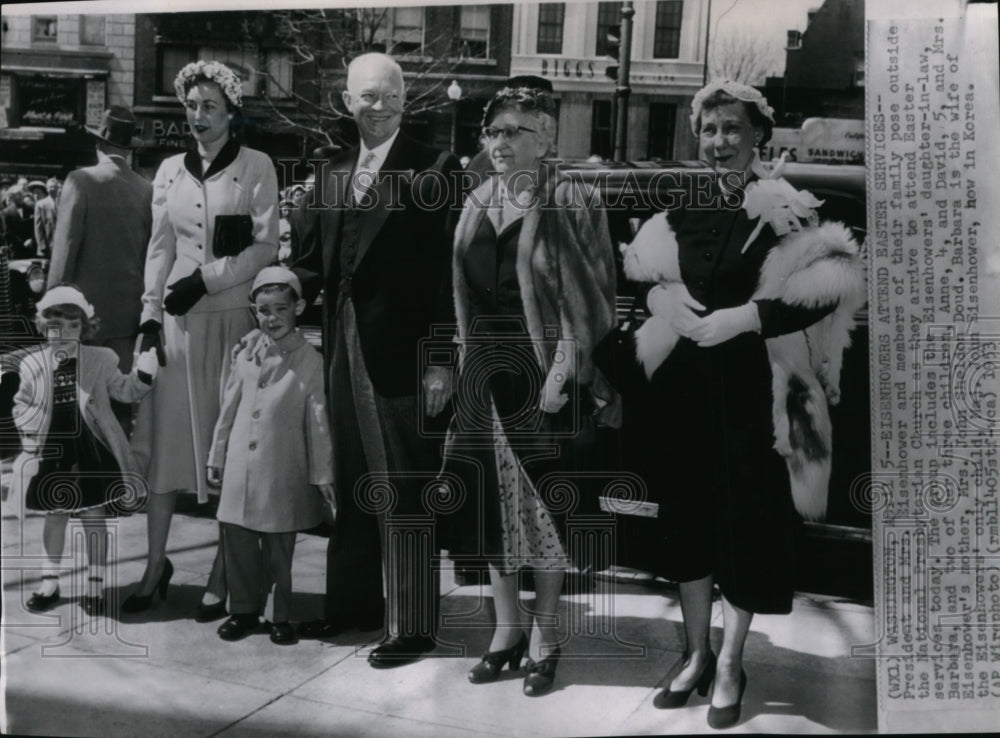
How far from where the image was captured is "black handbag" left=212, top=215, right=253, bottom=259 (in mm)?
3867

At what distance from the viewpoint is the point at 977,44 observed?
366cm

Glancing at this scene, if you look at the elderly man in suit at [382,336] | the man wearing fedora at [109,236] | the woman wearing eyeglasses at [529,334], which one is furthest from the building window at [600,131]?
the man wearing fedora at [109,236]

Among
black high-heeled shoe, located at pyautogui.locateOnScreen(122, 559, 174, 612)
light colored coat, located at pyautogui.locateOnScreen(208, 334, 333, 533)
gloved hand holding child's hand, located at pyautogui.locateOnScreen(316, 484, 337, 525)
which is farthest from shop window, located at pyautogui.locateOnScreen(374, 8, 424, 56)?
black high-heeled shoe, located at pyautogui.locateOnScreen(122, 559, 174, 612)

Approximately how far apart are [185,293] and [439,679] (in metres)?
1.57

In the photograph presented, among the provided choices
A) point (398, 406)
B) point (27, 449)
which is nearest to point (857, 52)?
point (398, 406)

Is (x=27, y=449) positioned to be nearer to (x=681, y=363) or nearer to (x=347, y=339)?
(x=347, y=339)

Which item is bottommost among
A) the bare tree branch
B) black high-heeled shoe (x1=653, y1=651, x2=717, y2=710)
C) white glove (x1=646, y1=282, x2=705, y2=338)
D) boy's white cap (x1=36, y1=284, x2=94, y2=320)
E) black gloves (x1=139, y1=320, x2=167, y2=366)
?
black high-heeled shoe (x1=653, y1=651, x2=717, y2=710)

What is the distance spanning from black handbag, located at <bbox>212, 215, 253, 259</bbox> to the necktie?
390mm

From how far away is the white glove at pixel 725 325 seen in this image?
362cm

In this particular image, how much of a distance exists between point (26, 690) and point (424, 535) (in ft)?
4.96

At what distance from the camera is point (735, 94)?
3.64m

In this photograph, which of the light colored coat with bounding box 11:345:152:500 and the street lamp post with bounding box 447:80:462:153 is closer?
the street lamp post with bounding box 447:80:462:153

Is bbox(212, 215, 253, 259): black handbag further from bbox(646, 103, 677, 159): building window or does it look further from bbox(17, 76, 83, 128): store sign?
bbox(646, 103, 677, 159): building window

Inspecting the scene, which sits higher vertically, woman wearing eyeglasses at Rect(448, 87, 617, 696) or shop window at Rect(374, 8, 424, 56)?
shop window at Rect(374, 8, 424, 56)
